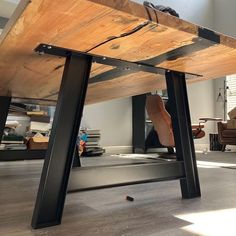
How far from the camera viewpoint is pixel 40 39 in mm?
782

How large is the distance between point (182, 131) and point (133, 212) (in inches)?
17.1

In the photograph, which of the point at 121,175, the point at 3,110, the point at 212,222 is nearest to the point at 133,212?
the point at 121,175

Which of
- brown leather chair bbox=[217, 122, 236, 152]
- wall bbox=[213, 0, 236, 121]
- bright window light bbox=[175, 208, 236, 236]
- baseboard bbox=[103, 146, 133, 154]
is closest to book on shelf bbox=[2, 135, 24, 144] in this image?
baseboard bbox=[103, 146, 133, 154]

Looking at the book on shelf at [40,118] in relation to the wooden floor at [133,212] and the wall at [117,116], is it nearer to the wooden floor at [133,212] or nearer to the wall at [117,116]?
the wall at [117,116]

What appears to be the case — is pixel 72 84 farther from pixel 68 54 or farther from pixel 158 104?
pixel 158 104

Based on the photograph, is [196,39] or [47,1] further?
[196,39]

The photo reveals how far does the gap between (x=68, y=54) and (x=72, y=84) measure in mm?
101

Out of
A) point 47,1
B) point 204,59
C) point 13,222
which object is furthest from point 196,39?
A: point 13,222

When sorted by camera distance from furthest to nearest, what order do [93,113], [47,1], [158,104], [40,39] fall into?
1. [93,113]
2. [158,104]
3. [40,39]
4. [47,1]

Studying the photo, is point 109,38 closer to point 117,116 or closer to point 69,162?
point 69,162

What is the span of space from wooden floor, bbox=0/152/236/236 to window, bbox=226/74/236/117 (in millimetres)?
4424

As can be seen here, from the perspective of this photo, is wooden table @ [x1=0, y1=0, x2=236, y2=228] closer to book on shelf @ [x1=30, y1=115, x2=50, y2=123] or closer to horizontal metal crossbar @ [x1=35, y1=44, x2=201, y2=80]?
horizontal metal crossbar @ [x1=35, y1=44, x2=201, y2=80]

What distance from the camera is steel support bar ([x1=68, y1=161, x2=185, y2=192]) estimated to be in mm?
915

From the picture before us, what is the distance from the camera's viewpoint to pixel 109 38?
765 millimetres
